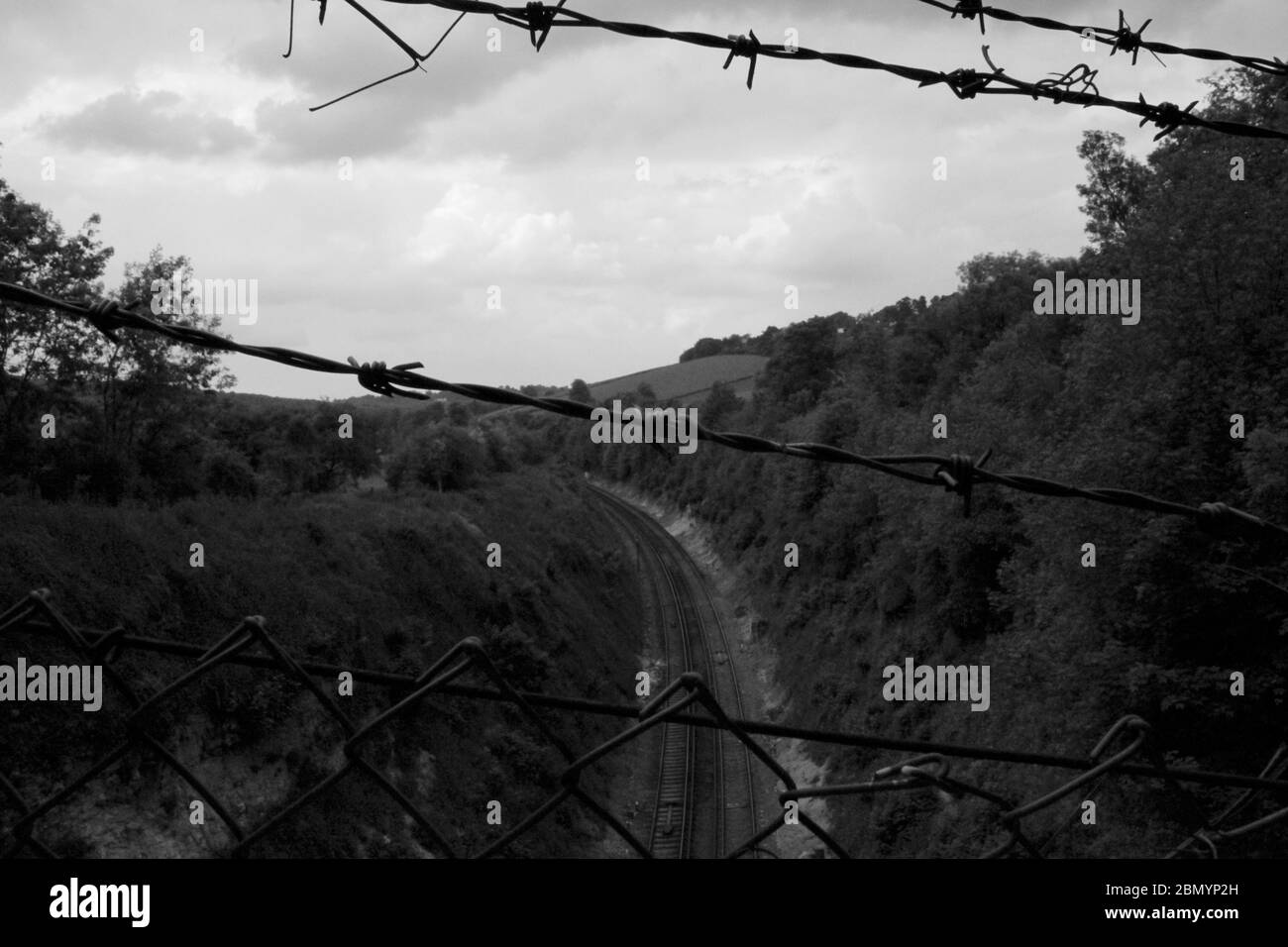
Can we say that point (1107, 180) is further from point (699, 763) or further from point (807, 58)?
point (807, 58)

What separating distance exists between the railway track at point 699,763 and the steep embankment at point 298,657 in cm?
144

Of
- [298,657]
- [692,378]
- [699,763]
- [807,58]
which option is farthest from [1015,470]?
[692,378]

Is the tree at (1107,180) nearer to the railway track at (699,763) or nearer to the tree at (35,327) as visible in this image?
the railway track at (699,763)

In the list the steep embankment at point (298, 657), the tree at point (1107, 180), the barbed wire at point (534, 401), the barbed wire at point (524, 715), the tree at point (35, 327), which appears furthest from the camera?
the tree at point (1107, 180)

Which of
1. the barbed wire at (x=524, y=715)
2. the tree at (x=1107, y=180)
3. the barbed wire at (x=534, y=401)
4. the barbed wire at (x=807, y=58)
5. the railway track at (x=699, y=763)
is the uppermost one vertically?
the tree at (x=1107, y=180)

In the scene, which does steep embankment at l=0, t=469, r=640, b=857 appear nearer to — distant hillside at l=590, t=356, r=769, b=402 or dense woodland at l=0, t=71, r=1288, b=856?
dense woodland at l=0, t=71, r=1288, b=856

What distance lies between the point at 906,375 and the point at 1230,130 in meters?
33.9

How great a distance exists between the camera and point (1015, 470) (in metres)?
18.3

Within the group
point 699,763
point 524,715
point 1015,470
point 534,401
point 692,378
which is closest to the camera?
point 524,715

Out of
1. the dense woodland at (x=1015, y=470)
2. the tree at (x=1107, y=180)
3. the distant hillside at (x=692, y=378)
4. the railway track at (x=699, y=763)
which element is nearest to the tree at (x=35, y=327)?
the dense woodland at (x=1015, y=470)

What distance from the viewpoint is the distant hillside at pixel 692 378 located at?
67125 millimetres

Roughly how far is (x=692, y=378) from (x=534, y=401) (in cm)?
7220
